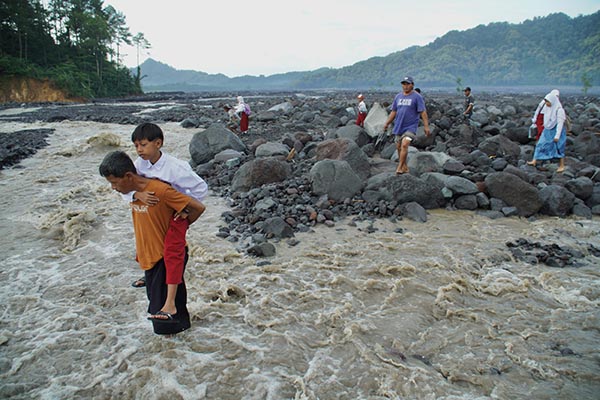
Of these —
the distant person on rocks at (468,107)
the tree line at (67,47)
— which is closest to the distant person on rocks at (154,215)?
the distant person on rocks at (468,107)

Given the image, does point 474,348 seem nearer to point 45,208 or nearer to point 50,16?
point 45,208

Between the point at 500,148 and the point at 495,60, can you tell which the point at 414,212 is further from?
the point at 495,60

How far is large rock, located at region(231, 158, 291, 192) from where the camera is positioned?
808 cm

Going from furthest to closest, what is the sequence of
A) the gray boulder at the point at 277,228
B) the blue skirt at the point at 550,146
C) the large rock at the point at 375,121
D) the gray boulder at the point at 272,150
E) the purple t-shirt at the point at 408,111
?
the large rock at the point at 375,121, the gray boulder at the point at 272,150, the blue skirt at the point at 550,146, the purple t-shirt at the point at 408,111, the gray boulder at the point at 277,228

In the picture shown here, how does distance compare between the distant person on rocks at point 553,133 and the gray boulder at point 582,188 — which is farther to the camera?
the distant person on rocks at point 553,133

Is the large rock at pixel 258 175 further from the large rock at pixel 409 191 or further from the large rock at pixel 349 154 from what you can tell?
the large rock at pixel 409 191

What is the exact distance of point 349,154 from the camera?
27.6 feet

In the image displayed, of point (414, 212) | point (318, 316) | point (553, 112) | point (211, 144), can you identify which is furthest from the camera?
point (211, 144)

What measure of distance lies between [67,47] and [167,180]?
52.5 metres

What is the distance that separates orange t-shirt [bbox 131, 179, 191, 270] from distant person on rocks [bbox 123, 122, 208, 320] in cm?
4

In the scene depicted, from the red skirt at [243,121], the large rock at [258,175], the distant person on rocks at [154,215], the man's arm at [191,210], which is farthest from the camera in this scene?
the red skirt at [243,121]

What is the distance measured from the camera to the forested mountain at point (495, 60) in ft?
341

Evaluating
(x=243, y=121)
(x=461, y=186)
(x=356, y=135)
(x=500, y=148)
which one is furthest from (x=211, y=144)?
(x=500, y=148)

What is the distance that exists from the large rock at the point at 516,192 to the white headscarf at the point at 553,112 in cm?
230
